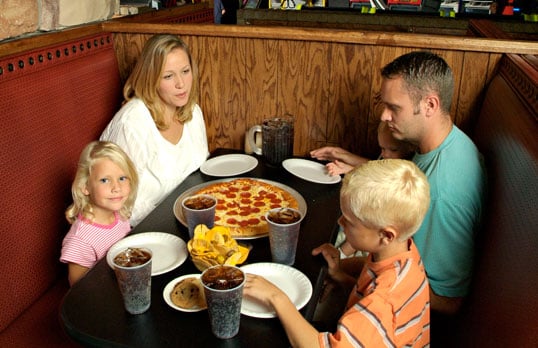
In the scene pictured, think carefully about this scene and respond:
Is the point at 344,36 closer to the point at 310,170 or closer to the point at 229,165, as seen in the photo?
the point at 310,170

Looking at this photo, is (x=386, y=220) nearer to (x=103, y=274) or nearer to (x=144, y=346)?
(x=144, y=346)

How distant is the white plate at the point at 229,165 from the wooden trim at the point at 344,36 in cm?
61

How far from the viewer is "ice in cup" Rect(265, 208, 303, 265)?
1312mm

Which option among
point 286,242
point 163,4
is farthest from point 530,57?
point 163,4

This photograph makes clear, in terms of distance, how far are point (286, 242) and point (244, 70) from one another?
4.28 feet

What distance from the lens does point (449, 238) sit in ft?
5.18

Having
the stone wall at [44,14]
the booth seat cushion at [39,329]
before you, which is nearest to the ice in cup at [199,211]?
the booth seat cushion at [39,329]

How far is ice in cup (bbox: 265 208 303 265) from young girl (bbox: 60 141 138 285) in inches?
24.4

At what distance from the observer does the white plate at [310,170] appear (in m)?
1.95

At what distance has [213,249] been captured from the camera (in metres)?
1.28

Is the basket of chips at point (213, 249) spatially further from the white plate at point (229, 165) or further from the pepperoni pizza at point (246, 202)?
the white plate at point (229, 165)

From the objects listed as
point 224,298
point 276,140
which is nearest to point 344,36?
point 276,140

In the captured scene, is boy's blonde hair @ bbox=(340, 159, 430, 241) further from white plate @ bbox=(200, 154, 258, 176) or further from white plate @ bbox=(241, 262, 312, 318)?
white plate @ bbox=(200, 154, 258, 176)

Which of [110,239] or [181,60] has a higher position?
[181,60]
